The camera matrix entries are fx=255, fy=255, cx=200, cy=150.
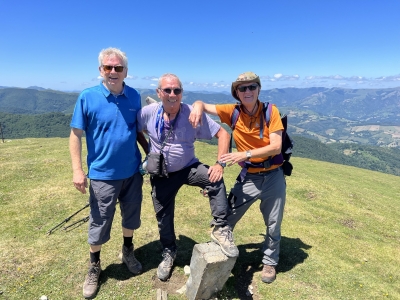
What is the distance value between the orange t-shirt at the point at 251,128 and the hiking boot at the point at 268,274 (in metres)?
3.18

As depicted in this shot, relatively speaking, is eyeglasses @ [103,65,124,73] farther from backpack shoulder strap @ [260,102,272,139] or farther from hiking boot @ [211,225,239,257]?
hiking boot @ [211,225,239,257]

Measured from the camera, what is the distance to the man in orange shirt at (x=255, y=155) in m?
6.35

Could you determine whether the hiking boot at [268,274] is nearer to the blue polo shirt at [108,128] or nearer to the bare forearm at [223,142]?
the bare forearm at [223,142]

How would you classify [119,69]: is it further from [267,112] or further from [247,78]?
[267,112]

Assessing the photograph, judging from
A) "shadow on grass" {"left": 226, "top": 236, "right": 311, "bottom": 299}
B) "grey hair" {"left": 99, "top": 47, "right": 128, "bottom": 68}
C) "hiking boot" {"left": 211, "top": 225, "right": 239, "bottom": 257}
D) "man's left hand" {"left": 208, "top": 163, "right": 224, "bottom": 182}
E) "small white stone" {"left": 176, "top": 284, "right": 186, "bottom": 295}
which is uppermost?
"grey hair" {"left": 99, "top": 47, "right": 128, "bottom": 68}

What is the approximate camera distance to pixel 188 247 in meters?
9.15

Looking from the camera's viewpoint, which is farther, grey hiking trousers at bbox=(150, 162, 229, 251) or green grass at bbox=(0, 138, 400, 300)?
green grass at bbox=(0, 138, 400, 300)

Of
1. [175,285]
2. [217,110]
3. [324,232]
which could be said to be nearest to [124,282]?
[175,285]

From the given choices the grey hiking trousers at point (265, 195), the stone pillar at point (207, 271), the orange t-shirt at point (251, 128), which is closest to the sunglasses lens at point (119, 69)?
the orange t-shirt at point (251, 128)

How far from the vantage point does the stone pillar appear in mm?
6121

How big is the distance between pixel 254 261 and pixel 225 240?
3.08 meters

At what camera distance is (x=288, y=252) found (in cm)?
961

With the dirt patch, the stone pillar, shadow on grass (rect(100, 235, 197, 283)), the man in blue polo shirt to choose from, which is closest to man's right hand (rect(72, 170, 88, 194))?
the man in blue polo shirt

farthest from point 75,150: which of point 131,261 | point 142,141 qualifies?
point 131,261
